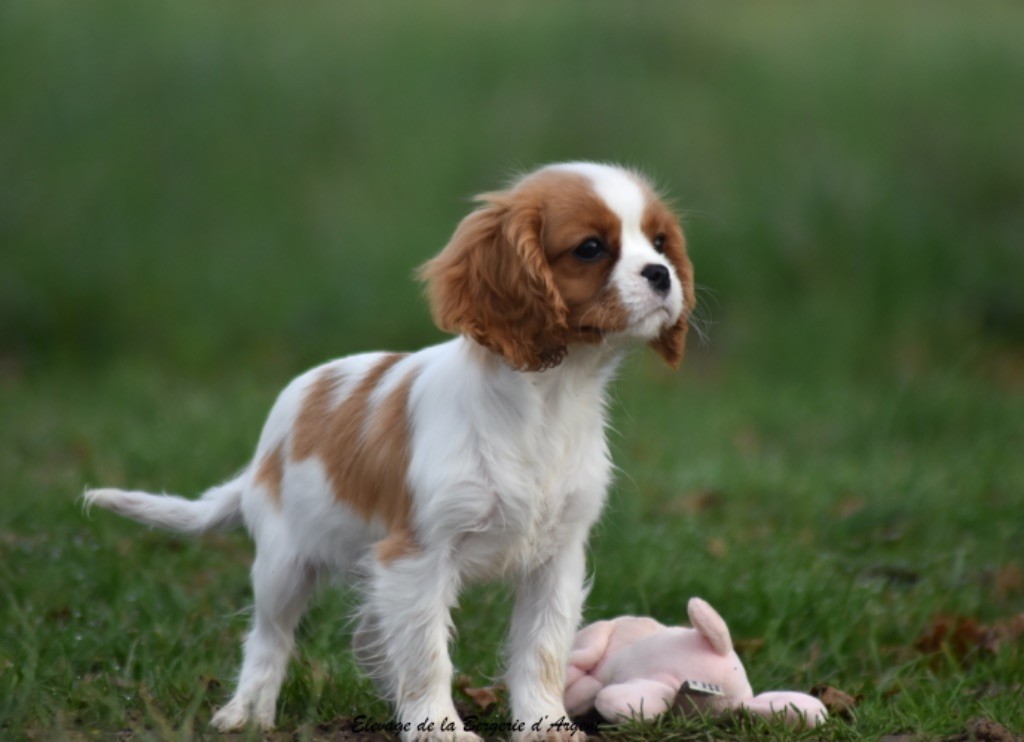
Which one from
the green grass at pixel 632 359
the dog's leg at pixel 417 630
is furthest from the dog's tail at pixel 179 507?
the dog's leg at pixel 417 630

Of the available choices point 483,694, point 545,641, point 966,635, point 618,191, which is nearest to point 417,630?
point 545,641

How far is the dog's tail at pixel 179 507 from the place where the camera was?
185 inches

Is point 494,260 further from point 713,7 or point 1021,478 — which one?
point 713,7

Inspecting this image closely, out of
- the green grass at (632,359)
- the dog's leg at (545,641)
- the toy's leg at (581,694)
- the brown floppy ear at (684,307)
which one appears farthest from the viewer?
the green grass at (632,359)

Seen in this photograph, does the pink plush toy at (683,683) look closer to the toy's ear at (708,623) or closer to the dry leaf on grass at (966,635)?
the toy's ear at (708,623)

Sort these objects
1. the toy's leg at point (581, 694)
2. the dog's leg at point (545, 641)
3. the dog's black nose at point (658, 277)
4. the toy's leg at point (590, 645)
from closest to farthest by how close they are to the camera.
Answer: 1. the dog's black nose at point (658, 277)
2. the dog's leg at point (545, 641)
3. the toy's leg at point (581, 694)
4. the toy's leg at point (590, 645)

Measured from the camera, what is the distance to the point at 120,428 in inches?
331

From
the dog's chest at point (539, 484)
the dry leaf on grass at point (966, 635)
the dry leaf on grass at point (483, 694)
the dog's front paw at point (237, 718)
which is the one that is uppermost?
the dog's chest at point (539, 484)

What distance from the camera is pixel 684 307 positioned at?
4246 millimetres

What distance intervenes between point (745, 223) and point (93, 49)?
629cm

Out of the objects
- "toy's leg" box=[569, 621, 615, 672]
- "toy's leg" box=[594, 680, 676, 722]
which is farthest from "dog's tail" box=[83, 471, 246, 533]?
"toy's leg" box=[594, 680, 676, 722]

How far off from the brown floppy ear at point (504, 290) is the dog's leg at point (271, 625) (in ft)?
3.27

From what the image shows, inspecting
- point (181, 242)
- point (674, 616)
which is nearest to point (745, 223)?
point (181, 242)

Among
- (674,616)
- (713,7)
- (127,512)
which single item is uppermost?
(713,7)
